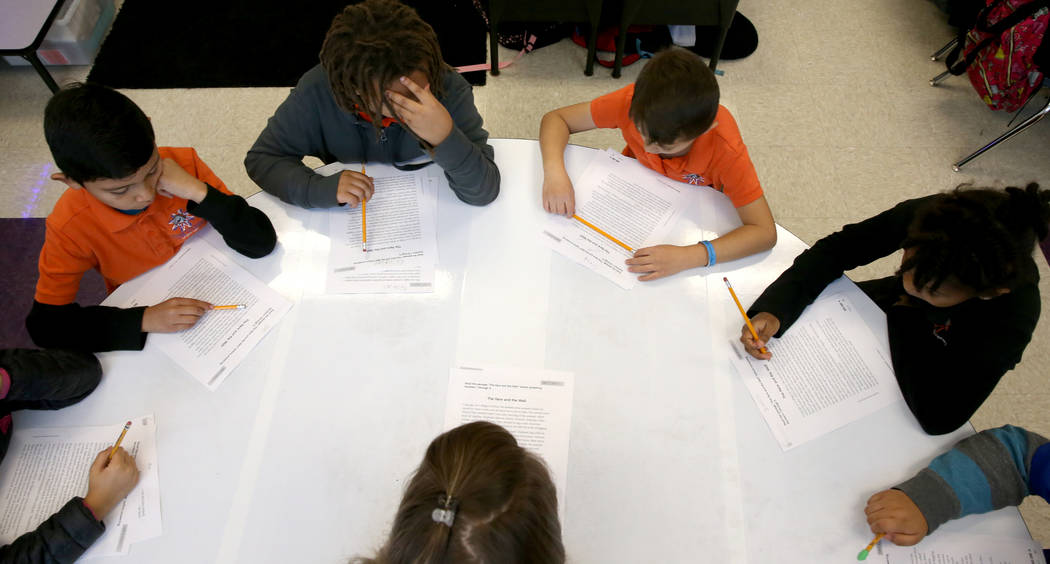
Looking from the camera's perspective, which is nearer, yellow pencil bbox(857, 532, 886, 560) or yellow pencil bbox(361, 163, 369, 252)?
yellow pencil bbox(857, 532, 886, 560)

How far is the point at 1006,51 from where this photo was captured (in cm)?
202

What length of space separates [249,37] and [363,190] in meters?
1.87

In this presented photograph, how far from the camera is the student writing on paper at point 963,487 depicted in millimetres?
896

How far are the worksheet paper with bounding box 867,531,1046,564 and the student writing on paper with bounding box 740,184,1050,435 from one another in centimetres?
17

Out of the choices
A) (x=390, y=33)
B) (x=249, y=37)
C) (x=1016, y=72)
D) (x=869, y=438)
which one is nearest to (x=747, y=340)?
(x=869, y=438)

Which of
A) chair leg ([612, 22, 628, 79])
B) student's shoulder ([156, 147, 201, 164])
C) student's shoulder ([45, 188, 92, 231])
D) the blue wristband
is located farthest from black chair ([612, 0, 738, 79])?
student's shoulder ([45, 188, 92, 231])

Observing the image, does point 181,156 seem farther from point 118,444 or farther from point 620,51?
point 620,51

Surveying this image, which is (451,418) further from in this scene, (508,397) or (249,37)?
(249,37)

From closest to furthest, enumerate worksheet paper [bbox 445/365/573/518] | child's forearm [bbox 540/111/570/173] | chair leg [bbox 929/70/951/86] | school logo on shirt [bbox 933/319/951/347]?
worksheet paper [bbox 445/365/573/518], school logo on shirt [bbox 933/319/951/347], child's forearm [bbox 540/111/570/173], chair leg [bbox 929/70/951/86]

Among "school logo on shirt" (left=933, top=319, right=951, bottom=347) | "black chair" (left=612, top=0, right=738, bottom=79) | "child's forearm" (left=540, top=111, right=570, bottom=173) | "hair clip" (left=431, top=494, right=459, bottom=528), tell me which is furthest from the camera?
"black chair" (left=612, top=0, right=738, bottom=79)

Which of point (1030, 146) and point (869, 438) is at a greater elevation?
point (869, 438)

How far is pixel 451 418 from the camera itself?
1009mm

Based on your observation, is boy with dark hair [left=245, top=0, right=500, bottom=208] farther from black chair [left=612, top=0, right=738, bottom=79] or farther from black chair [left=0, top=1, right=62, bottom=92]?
black chair [left=0, top=1, right=62, bottom=92]

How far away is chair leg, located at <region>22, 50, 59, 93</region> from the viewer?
2.13m
